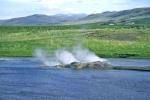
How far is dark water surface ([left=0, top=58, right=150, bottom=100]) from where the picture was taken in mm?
74044

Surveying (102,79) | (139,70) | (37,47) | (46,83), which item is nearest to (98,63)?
(139,70)

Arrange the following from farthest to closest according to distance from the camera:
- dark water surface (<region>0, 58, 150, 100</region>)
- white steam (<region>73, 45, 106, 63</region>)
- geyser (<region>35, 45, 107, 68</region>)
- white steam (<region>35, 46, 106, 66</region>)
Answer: white steam (<region>73, 45, 106, 63</region>)
white steam (<region>35, 46, 106, 66</region>)
geyser (<region>35, 45, 107, 68</region>)
dark water surface (<region>0, 58, 150, 100</region>)

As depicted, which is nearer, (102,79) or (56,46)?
(102,79)

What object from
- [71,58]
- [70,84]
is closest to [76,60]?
[71,58]

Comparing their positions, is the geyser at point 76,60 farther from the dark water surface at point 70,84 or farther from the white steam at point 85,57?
the dark water surface at point 70,84

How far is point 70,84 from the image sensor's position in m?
88.4

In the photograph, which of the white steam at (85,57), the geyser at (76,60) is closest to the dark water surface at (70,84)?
the geyser at (76,60)

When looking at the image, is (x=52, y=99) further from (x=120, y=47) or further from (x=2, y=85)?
(x=120, y=47)

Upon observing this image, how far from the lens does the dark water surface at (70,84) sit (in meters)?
74.0

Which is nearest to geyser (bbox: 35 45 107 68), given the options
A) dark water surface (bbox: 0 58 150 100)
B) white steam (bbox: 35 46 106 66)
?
white steam (bbox: 35 46 106 66)

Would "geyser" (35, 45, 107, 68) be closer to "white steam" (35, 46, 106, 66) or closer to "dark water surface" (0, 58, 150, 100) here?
"white steam" (35, 46, 106, 66)

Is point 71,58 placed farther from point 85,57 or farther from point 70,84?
point 70,84

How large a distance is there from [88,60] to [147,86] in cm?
4846

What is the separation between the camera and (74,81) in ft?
306
